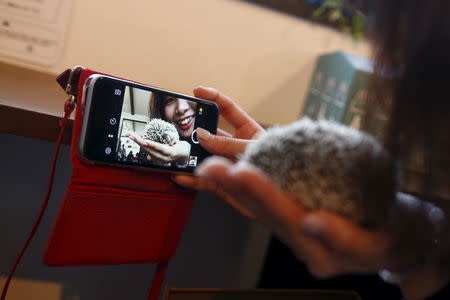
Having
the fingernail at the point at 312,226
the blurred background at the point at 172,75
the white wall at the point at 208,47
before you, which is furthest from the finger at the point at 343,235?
the white wall at the point at 208,47

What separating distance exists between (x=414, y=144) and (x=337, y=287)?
63cm

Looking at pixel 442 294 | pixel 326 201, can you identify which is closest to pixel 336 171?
pixel 326 201

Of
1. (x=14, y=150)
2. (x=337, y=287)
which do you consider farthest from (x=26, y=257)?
(x=337, y=287)

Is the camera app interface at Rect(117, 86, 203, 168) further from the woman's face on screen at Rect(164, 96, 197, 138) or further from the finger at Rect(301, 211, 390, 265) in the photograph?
the finger at Rect(301, 211, 390, 265)

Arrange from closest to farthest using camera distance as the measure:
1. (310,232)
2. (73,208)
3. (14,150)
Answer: (310,232)
(73,208)
(14,150)

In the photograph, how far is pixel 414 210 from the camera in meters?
0.27

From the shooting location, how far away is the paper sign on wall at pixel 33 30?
2.52 ft

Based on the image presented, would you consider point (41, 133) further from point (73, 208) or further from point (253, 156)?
point (253, 156)

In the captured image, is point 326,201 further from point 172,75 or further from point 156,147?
point 172,75

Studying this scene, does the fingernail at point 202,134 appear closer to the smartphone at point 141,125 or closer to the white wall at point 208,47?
the smartphone at point 141,125

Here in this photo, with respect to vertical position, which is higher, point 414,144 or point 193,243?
point 414,144

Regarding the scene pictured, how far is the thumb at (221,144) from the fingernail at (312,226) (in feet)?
0.94

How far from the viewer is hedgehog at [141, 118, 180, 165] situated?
0.52 m

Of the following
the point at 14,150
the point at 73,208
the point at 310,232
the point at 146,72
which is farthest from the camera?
the point at 146,72
